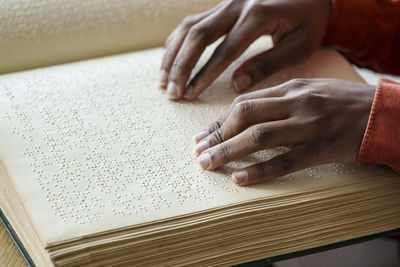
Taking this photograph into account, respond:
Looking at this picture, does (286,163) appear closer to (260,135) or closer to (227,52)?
(260,135)

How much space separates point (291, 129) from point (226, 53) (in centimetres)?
21

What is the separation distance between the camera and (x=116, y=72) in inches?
31.6

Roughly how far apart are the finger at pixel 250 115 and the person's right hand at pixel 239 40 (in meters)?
0.14

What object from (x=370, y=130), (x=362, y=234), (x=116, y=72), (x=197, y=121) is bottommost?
(x=362, y=234)

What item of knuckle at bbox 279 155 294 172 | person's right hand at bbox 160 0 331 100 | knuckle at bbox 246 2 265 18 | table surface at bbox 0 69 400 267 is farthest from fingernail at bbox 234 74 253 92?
table surface at bbox 0 69 400 267

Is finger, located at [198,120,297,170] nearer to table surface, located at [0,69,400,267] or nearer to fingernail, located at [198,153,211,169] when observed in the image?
fingernail, located at [198,153,211,169]

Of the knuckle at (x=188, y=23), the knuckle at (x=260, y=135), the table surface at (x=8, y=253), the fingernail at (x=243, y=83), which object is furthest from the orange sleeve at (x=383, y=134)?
the table surface at (x=8, y=253)

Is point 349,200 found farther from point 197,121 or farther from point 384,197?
point 197,121

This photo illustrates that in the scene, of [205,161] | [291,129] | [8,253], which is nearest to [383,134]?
[291,129]

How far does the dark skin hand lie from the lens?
2.03ft

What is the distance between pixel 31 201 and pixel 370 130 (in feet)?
1.34

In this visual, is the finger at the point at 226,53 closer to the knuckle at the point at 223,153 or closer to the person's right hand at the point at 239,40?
the person's right hand at the point at 239,40

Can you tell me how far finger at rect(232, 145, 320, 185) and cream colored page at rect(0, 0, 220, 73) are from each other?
381 mm

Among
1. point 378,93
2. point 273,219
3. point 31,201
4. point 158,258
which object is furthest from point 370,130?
point 31,201
